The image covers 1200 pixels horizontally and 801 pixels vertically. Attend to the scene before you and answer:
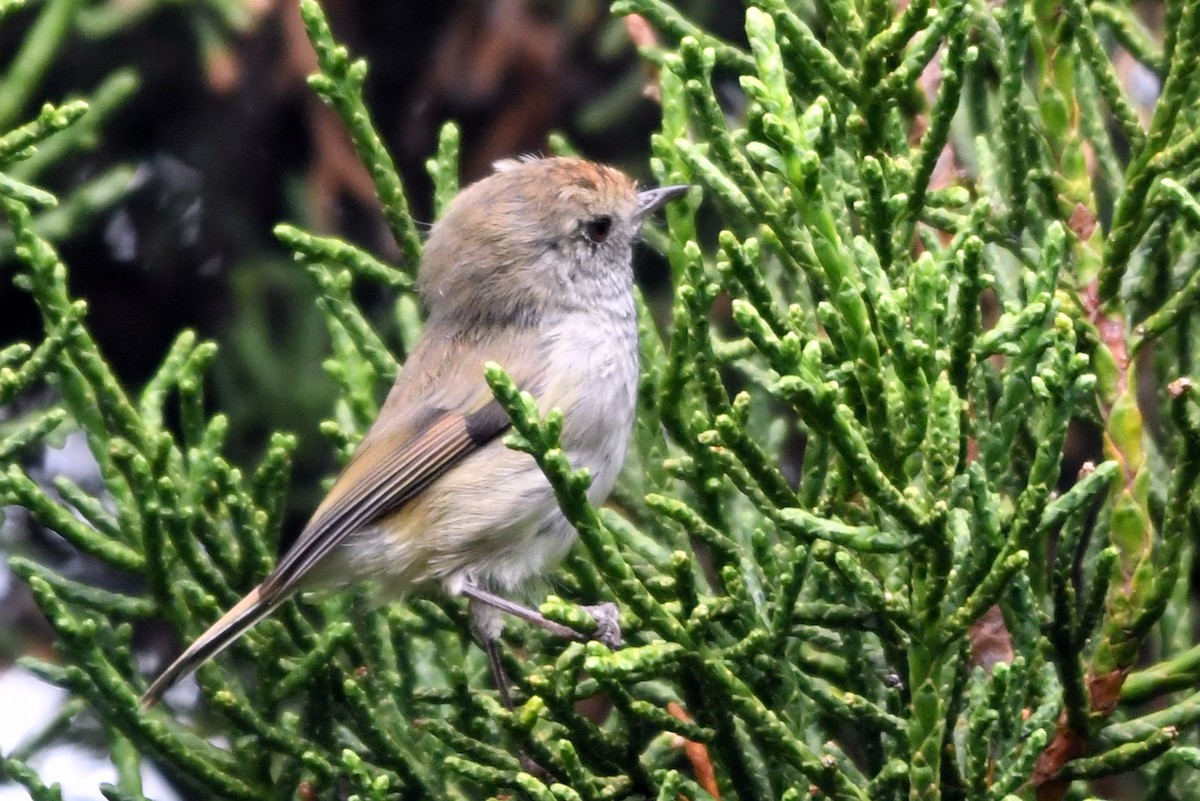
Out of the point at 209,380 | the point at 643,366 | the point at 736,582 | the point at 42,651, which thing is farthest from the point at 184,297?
the point at 736,582

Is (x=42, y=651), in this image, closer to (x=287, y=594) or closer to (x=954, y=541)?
(x=287, y=594)

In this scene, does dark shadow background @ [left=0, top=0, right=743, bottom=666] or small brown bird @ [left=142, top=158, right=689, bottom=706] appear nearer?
small brown bird @ [left=142, top=158, right=689, bottom=706]

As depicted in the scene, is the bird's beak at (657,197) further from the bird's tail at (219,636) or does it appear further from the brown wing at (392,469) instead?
the bird's tail at (219,636)

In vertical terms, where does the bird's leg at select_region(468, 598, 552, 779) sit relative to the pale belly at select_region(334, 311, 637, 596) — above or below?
below

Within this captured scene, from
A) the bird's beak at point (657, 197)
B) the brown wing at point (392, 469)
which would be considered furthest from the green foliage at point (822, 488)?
the brown wing at point (392, 469)

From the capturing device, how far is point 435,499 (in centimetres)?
373

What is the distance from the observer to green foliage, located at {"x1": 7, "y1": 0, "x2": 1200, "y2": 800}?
227 centimetres

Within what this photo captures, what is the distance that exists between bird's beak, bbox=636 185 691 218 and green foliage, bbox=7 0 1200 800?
4 centimetres

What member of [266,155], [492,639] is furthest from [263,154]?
[492,639]

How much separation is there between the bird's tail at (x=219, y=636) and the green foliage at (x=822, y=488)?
5cm

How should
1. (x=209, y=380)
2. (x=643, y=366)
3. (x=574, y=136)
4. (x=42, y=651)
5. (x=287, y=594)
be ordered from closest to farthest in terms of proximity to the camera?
(x=287, y=594), (x=643, y=366), (x=42, y=651), (x=209, y=380), (x=574, y=136)

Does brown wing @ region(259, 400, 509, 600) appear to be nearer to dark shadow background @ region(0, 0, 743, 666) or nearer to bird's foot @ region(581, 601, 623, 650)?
bird's foot @ region(581, 601, 623, 650)

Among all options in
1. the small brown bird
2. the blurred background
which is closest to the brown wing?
the small brown bird

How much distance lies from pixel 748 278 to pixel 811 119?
0.28 meters
